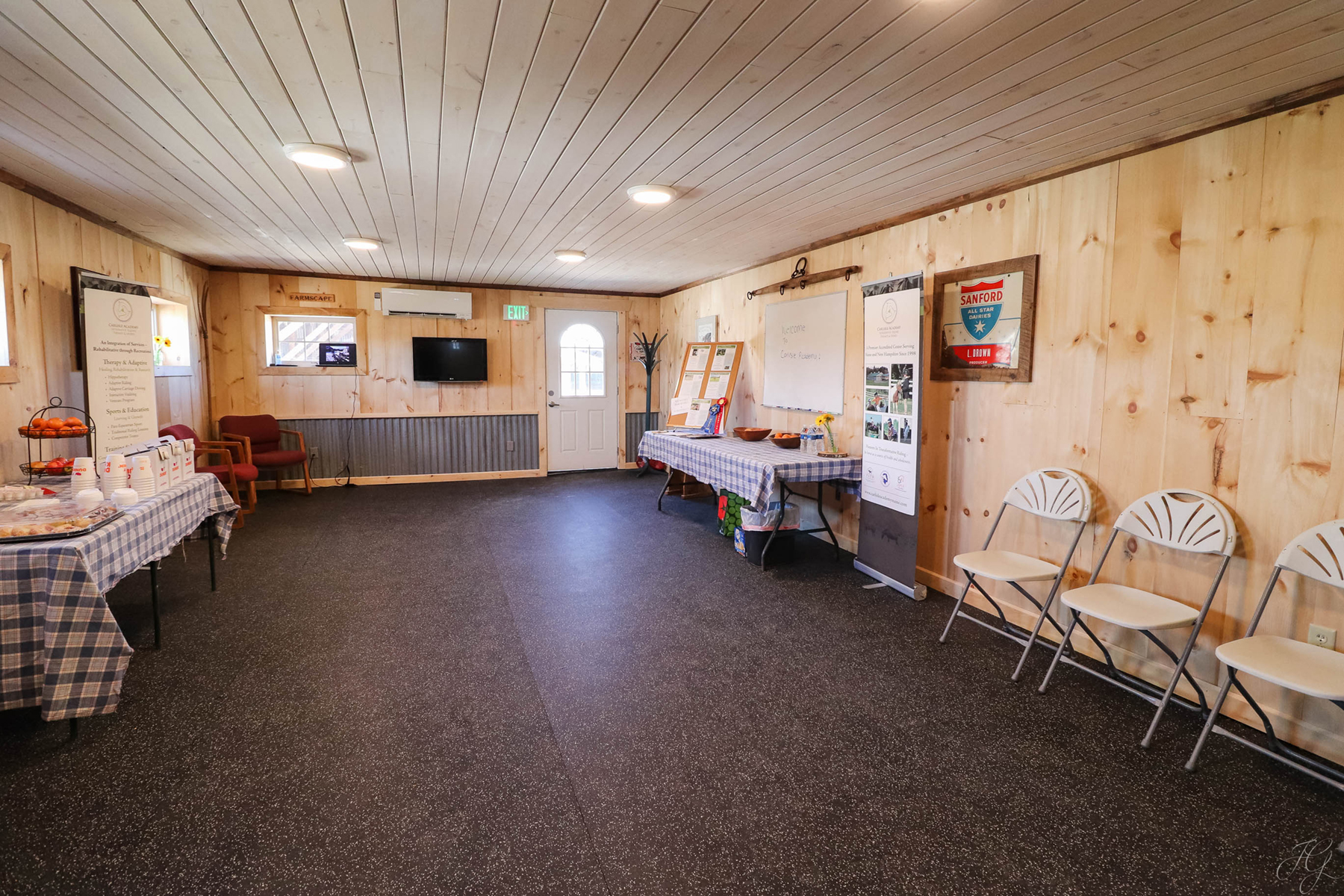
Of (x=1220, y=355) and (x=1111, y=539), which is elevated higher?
(x=1220, y=355)

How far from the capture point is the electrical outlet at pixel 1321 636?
2.16 metres

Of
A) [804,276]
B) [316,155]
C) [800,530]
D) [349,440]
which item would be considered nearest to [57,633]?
[316,155]

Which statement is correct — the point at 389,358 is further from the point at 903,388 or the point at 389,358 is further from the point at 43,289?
the point at 903,388

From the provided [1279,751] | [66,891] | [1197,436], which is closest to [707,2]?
[1197,436]

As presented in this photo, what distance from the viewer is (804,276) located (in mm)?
5008

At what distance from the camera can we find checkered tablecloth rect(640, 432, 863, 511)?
4.08 meters

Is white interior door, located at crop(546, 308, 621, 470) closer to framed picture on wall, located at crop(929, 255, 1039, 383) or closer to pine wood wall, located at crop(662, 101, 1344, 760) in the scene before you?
framed picture on wall, located at crop(929, 255, 1039, 383)

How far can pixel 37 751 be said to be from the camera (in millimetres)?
2154

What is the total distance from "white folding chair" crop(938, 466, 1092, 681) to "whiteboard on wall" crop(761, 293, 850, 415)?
1.73 metres

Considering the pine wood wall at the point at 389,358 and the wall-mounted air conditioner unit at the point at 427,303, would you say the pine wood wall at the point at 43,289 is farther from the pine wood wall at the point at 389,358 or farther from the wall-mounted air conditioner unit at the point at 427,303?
the wall-mounted air conditioner unit at the point at 427,303

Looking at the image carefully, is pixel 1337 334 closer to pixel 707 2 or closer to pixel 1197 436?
pixel 1197 436

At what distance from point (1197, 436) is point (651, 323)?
637 centimetres

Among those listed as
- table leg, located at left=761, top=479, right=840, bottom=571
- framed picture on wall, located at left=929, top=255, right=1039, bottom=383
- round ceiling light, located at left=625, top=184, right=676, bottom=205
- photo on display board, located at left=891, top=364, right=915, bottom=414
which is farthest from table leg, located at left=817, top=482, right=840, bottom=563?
round ceiling light, located at left=625, top=184, right=676, bottom=205

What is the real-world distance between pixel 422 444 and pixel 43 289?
394 cm
